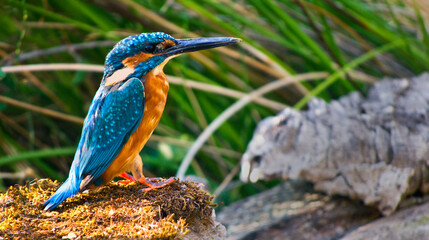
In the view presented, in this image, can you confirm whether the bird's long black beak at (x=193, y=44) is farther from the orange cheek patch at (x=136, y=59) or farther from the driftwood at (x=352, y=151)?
the driftwood at (x=352, y=151)

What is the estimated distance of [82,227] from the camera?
4.40ft

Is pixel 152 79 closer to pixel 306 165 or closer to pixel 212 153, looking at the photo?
pixel 306 165

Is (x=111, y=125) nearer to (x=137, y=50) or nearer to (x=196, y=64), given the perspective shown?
(x=137, y=50)

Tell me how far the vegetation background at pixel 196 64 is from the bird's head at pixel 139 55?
3.46 ft

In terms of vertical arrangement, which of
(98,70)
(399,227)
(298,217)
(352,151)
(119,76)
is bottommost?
(298,217)

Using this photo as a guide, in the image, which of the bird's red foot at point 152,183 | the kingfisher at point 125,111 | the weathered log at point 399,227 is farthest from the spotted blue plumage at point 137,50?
the weathered log at point 399,227

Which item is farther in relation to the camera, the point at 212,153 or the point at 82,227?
the point at 212,153

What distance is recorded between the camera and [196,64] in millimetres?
3814

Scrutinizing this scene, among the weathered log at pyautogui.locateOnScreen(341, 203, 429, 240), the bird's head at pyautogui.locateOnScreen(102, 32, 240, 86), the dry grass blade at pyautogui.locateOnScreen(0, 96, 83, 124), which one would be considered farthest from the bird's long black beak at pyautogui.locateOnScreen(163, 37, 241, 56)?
the dry grass blade at pyautogui.locateOnScreen(0, 96, 83, 124)

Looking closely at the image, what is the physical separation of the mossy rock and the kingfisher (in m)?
0.06

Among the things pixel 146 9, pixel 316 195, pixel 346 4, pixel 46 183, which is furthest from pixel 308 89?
pixel 46 183

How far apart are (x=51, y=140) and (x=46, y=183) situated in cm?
200

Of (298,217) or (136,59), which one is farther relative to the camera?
(298,217)

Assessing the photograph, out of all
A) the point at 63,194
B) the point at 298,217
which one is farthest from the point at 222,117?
the point at 63,194
